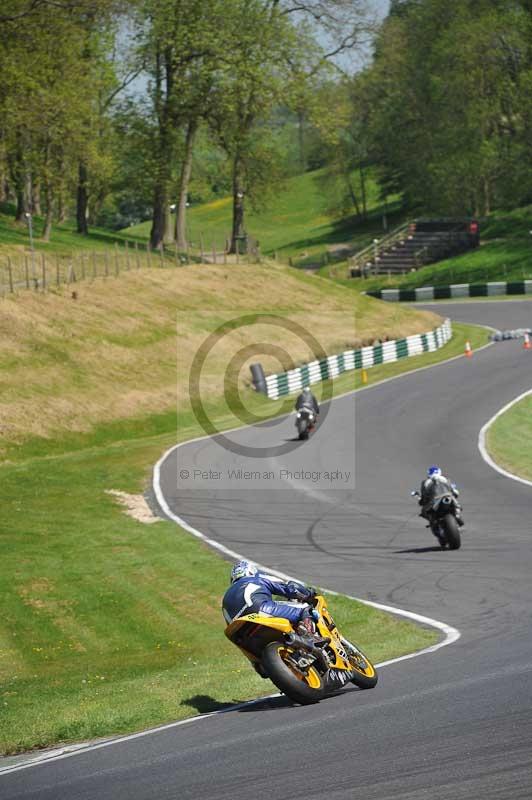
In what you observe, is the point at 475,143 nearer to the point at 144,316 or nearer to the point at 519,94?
the point at 519,94

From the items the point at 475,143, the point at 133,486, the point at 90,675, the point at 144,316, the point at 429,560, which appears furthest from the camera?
the point at 475,143

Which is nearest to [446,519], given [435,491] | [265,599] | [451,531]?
[451,531]

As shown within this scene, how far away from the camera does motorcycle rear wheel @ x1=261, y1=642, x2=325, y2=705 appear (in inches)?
436

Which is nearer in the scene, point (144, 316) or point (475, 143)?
point (144, 316)

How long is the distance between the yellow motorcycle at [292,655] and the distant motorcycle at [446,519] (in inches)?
400

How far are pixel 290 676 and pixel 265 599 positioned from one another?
84cm

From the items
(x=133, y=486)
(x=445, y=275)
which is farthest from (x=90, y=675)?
(x=445, y=275)

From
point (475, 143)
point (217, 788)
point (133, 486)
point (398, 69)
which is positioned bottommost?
point (133, 486)

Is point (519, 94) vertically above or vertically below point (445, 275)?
above

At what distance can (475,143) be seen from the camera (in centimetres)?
9750

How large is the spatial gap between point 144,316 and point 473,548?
38.0 m

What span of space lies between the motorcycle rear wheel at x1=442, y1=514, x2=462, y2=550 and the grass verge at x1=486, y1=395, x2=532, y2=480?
8309 mm

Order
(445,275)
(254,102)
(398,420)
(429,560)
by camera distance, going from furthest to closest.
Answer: (445,275) < (254,102) < (398,420) < (429,560)

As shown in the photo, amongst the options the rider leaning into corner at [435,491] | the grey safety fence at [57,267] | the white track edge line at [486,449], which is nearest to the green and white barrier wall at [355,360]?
the white track edge line at [486,449]
